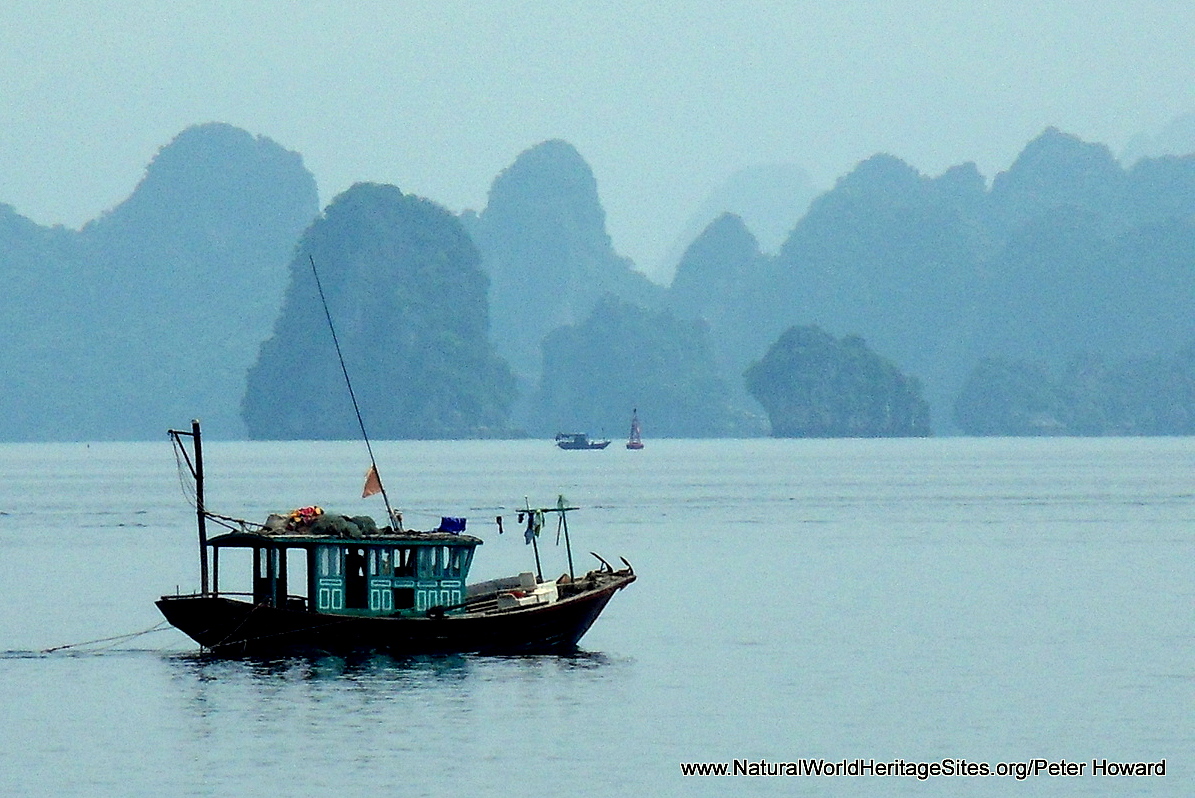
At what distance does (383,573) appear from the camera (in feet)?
155

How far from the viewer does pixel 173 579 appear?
74688 millimetres

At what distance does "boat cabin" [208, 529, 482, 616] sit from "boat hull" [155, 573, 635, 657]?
1.47ft

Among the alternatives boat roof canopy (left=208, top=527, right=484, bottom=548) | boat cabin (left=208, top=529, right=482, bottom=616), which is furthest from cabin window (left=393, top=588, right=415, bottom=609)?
boat roof canopy (left=208, top=527, right=484, bottom=548)

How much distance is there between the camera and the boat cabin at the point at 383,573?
155 feet

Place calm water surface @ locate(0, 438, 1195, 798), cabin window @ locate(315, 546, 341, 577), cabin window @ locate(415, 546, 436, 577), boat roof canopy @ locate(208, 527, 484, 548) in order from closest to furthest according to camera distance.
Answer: calm water surface @ locate(0, 438, 1195, 798) < boat roof canopy @ locate(208, 527, 484, 548) < cabin window @ locate(315, 546, 341, 577) < cabin window @ locate(415, 546, 436, 577)

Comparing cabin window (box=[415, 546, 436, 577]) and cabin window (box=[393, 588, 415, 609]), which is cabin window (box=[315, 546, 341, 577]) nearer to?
cabin window (box=[393, 588, 415, 609])

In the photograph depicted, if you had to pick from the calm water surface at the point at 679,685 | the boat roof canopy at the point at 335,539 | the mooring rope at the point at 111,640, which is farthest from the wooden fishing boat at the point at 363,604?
the mooring rope at the point at 111,640

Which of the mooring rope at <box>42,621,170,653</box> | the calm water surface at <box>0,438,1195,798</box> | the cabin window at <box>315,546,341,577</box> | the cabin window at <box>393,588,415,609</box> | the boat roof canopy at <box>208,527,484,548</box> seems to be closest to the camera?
the calm water surface at <box>0,438,1195,798</box>

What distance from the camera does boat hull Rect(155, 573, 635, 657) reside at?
46906mm

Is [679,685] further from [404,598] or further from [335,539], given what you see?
[335,539]

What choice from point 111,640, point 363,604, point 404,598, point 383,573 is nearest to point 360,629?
point 363,604

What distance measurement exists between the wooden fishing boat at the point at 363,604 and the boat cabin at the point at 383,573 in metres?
0.02

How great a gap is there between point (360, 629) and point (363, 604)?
0.80 metres

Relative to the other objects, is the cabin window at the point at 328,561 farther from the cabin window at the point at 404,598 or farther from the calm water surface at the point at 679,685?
the calm water surface at the point at 679,685
